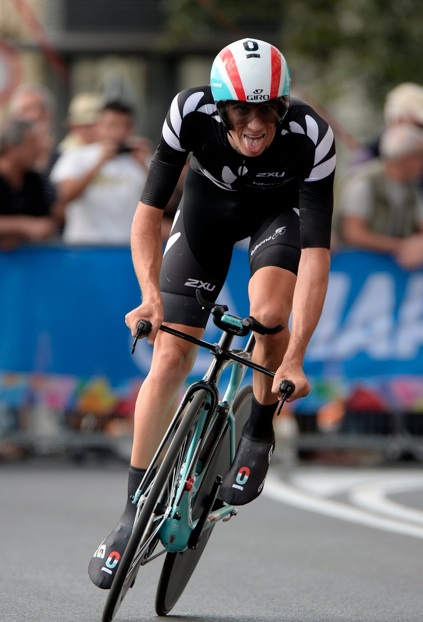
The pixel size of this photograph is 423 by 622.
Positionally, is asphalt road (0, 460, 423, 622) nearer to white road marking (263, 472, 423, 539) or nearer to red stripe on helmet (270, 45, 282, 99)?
white road marking (263, 472, 423, 539)

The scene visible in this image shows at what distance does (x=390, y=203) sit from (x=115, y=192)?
2130 mm

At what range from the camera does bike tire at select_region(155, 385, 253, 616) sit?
20.5ft

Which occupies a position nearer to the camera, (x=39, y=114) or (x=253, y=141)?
(x=253, y=141)

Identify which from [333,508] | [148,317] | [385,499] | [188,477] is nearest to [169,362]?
[148,317]

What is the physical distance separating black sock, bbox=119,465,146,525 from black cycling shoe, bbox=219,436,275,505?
38cm

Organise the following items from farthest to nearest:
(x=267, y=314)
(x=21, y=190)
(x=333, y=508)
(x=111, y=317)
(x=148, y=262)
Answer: (x=21, y=190) < (x=111, y=317) < (x=333, y=508) < (x=267, y=314) < (x=148, y=262)

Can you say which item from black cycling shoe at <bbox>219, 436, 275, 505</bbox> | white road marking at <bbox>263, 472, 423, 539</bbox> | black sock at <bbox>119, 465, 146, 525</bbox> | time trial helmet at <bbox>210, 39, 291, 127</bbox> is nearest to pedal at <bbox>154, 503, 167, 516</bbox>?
Result: black sock at <bbox>119, 465, 146, 525</bbox>

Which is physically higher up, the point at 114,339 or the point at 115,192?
the point at 115,192

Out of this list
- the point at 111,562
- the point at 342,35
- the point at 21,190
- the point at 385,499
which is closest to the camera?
the point at 111,562

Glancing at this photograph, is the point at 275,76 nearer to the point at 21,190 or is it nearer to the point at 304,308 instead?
the point at 304,308

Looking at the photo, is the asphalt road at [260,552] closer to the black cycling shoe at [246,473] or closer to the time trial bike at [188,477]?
the time trial bike at [188,477]

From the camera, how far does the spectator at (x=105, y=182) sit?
12.2m

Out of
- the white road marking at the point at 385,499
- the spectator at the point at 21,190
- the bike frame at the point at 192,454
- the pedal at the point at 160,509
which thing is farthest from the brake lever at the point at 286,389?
the spectator at the point at 21,190

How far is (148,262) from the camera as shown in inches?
239
